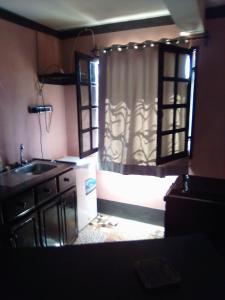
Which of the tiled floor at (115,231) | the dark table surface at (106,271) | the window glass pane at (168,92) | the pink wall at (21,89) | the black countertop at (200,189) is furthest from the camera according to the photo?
the tiled floor at (115,231)

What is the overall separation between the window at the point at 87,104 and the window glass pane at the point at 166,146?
34.5 inches

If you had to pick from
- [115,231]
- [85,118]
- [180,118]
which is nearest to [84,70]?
[85,118]

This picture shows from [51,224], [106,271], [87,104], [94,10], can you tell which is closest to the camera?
A: [106,271]

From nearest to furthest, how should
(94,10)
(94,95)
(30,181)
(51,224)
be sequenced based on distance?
(30,181) → (51,224) → (94,10) → (94,95)

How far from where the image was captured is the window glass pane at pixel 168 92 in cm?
262

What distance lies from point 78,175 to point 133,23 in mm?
1842

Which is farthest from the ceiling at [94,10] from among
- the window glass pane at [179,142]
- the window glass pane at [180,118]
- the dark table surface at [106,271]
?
the dark table surface at [106,271]

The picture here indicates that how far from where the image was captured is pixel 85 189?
3002 mm

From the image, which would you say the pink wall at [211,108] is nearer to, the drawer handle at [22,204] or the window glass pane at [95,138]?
the window glass pane at [95,138]

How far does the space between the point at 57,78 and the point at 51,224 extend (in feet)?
5.41

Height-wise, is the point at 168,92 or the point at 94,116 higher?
the point at 168,92

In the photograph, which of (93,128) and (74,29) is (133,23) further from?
(93,128)

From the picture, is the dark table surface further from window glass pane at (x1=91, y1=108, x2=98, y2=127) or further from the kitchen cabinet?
window glass pane at (x1=91, y1=108, x2=98, y2=127)

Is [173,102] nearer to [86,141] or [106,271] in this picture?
[86,141]
